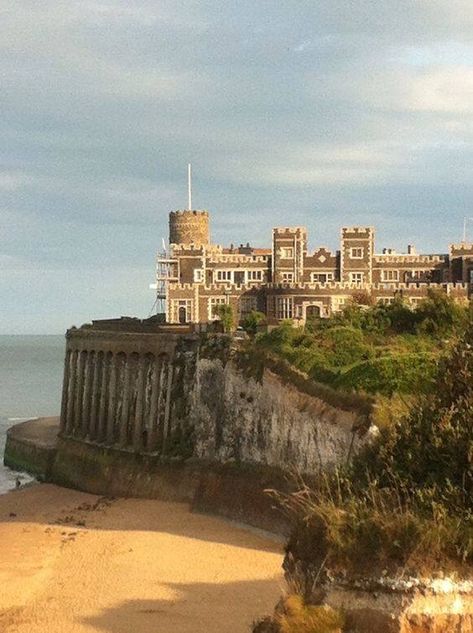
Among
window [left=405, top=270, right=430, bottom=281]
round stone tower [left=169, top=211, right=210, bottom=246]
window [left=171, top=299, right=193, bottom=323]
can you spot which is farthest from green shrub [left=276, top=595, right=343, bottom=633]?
round stone tower [left=169, top=211, right=210, bottom=246]

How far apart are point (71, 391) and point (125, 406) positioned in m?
9.19

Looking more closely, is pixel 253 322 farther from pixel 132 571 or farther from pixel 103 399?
pixel 132 571

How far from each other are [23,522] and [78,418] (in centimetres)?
1553

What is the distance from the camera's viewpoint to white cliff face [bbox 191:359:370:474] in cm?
3497

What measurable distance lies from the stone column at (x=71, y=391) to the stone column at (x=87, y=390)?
2083mm

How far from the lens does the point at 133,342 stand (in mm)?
50625

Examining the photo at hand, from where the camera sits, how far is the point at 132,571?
3212 cm

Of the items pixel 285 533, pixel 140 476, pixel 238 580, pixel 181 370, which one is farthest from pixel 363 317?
pixel 238 580

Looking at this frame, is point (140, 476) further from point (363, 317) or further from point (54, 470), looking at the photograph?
point (363, 317)

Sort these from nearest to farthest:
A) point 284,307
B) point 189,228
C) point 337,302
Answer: point 337,302 → point 284,307 → point 189,228

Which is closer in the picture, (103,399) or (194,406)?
(194,406)

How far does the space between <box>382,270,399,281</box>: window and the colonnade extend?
35.5 metres

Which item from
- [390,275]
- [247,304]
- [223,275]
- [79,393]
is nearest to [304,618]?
[79,393]

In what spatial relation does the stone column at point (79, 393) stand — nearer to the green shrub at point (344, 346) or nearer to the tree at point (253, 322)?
the tree at point (253, 322)
